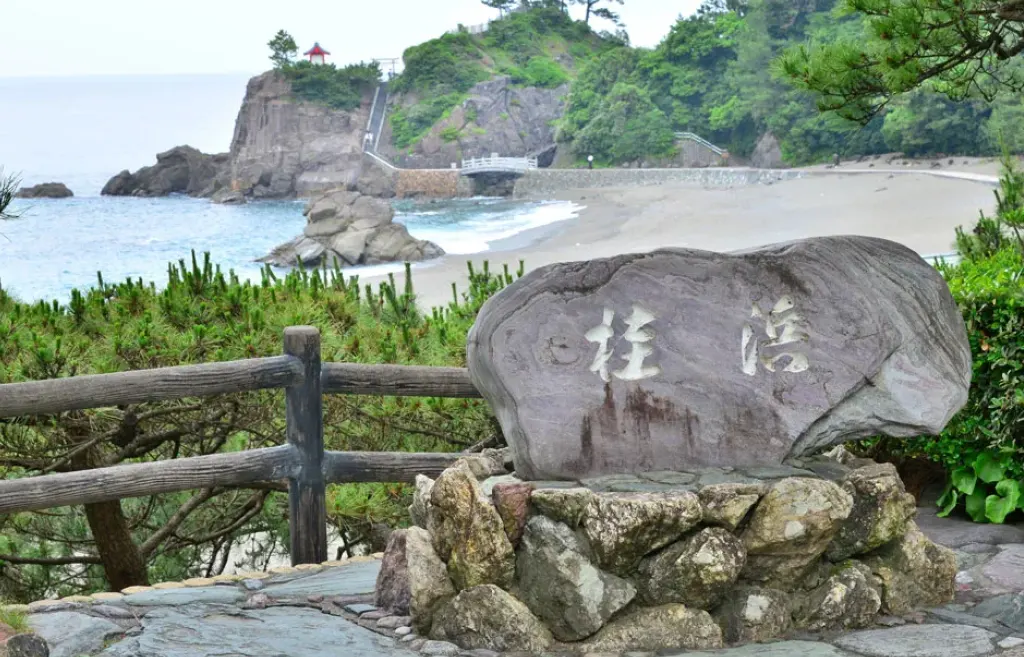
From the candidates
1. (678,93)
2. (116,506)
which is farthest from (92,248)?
(116,506)

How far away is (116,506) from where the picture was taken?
499 cm

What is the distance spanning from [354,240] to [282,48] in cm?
3139

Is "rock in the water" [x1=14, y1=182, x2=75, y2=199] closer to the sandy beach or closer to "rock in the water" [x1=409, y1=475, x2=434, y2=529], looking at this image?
the sandy beach

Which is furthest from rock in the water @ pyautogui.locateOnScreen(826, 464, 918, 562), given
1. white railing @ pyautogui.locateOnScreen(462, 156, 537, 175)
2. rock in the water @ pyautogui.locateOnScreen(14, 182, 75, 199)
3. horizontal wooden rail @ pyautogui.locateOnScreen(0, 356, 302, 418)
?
rock in the water @ pyautogui.locateOnScreen(14, 182, 75, 199)

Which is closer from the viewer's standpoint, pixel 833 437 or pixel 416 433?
pixel 833 437

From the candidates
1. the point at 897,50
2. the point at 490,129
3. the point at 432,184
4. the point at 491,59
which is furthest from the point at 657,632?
the point at 491,59

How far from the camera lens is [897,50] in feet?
14.3

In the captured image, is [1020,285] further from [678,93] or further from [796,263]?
[678,93]

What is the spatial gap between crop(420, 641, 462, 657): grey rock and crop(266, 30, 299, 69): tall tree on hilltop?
5895cm

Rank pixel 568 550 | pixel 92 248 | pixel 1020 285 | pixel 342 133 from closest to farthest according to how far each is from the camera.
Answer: pixel 568 550 < pixel 1020 285 < pixel 92 248 < pixel 342 133

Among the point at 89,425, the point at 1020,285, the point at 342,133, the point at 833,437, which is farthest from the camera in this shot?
the point at 342,133

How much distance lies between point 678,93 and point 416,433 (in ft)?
151

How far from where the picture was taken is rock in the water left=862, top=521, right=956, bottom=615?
11.9ft

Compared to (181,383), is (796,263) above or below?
above
